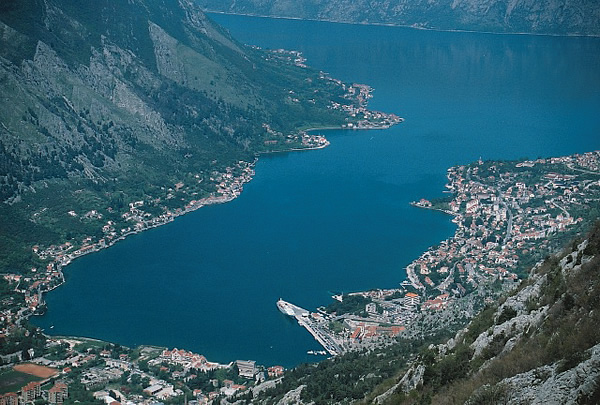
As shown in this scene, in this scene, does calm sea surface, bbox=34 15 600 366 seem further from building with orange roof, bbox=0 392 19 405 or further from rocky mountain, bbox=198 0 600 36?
rocky mountain, bbox=198 0 600 36

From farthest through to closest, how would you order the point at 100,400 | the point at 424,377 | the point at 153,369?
the point at 153,369 < the point at 100,400 < the point at 424,377

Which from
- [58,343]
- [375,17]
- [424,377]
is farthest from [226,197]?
[375,17]

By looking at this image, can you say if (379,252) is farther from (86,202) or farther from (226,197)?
(86,202)

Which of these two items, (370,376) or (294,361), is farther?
(294,361)

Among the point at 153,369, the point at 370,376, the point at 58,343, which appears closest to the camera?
the point at 370,376

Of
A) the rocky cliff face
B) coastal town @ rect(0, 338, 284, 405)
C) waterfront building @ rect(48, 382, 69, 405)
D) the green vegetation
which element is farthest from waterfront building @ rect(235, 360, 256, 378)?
the rocky cliff face

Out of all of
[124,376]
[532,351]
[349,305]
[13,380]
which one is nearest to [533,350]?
[532,351]

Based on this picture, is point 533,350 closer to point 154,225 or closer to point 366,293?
point 366,293
